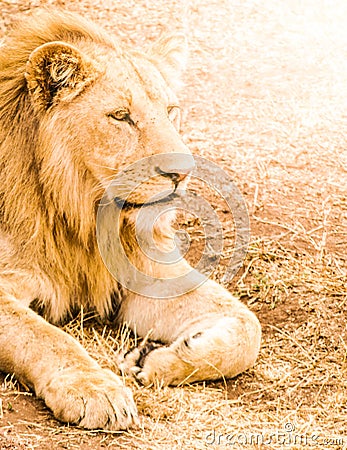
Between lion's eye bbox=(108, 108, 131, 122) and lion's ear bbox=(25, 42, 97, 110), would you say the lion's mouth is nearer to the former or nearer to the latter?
lion's eye bbox=(108, 108, 131, 122)

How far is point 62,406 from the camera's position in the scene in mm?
3656

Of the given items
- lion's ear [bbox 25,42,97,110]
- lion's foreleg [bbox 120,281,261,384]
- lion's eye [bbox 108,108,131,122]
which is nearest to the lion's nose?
lion's eye [bbox 108,108,131,122]

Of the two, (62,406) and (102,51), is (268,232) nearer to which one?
(102,51)

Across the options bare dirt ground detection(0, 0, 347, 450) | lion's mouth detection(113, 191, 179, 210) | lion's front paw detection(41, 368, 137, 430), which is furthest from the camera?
lion's mouth detection(113, 191, 179, 210)

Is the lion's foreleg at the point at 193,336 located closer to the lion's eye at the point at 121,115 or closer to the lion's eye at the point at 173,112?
the lion's eye at the point at 173,112

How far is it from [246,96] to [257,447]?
4742 mm

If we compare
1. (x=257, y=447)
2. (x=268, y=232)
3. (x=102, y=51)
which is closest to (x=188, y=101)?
(x=268, y=232)

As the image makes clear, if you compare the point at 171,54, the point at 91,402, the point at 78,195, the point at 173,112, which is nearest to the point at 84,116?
the point at 78,195

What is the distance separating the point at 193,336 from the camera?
14.6 ft

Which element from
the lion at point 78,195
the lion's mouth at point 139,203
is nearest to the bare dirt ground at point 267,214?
the lion at point 78,195

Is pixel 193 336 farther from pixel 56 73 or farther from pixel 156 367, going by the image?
pixel 56 73

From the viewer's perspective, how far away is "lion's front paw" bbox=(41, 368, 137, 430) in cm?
361

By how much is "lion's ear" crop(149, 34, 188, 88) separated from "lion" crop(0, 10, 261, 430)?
13 cm

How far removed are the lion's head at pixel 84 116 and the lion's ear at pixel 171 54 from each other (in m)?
0.35
